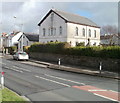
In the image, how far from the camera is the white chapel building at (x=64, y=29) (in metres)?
41.5

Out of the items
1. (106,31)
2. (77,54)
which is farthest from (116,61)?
(106,31)

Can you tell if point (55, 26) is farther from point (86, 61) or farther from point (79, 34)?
point (86, 61)

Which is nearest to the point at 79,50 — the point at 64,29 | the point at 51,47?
the point at 51,47

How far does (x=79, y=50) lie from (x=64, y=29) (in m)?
18.4

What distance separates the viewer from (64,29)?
136 ft

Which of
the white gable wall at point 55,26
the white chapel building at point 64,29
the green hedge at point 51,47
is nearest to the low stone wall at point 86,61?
the green hedge at point 51,47

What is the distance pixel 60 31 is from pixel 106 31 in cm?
2603

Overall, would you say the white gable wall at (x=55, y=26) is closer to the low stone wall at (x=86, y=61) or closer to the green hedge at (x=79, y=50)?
the green hedge at (x=79, y=50)

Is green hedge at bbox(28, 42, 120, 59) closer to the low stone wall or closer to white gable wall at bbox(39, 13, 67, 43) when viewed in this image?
the low stone wall

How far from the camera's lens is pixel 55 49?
28078 millimetres

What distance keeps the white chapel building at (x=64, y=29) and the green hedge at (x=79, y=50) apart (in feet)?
34.8

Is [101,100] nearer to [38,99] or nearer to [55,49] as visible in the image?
[38,99]

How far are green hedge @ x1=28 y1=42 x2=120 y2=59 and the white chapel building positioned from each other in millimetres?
10594

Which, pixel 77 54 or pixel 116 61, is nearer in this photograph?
pixel 116 61
